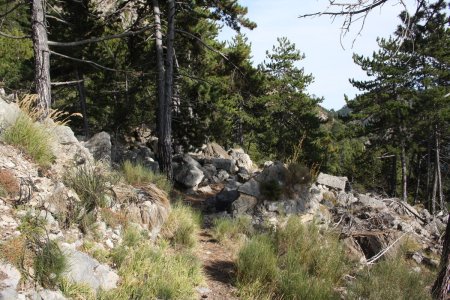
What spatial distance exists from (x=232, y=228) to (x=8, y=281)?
13.8 ft

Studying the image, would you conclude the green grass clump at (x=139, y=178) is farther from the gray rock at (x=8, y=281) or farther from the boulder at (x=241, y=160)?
the boulder at (x=241, y=160)

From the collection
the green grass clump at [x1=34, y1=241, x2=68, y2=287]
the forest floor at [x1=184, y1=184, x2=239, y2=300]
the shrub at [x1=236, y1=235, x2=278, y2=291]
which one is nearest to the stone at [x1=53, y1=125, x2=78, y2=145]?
the forest floor at [x1=184, y1=184, x2=239, y2=300]

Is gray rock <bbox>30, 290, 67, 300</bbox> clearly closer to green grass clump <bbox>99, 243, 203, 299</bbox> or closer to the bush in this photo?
green grass clump <bbox>99, 243, 203, 299</bbox>

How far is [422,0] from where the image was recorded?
11.3 ft

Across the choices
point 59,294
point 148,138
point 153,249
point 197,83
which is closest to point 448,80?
point 197,83

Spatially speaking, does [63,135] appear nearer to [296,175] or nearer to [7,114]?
[7,114]

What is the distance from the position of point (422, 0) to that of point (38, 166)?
4.63m

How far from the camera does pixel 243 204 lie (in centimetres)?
762

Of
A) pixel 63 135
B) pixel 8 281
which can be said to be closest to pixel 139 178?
pixel 63 135

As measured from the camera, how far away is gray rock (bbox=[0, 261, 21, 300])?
268cm

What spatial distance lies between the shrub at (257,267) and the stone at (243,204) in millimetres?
2484

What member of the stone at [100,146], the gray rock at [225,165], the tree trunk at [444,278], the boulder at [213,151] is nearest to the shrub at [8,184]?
the stone at [100,146]

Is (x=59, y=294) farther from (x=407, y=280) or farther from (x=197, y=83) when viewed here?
(x=197, y=83)

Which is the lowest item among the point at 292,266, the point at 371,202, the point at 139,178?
the point at 292,266
